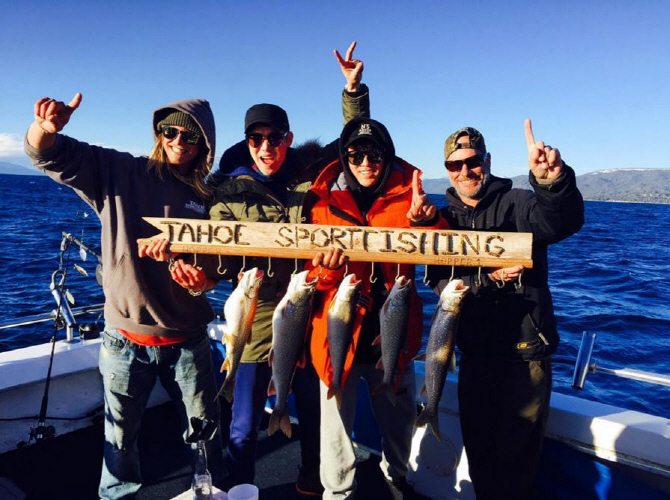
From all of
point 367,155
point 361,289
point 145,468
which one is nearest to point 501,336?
point 361,289

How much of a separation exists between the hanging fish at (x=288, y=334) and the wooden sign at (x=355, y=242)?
0.26 m

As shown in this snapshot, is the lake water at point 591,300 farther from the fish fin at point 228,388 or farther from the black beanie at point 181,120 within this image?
the fish fin at point 228,388

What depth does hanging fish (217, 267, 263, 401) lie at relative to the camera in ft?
11.3

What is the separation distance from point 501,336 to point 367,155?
177cm

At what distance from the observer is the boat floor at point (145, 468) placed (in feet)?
15.8

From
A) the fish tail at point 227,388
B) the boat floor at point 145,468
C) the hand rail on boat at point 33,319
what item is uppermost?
the hand rail on boat at point 33,319

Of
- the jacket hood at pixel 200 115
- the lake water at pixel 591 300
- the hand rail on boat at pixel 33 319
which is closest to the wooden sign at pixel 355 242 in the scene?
the jacket hood at pixel 200 115

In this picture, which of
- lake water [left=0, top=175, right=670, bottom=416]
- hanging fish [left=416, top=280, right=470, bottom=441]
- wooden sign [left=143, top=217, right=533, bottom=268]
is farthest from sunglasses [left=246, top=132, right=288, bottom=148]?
lake water [left=0, top=175, right=670, bottom=416]

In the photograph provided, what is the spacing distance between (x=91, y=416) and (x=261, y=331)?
3.25 meters

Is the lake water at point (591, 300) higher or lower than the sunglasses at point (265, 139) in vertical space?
lower

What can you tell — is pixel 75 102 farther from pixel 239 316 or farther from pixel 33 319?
pixel 33 319

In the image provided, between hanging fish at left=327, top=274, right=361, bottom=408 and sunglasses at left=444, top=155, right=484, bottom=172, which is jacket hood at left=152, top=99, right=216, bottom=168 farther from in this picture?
sunglasses at left=444, top=155, right=484, bottom=172

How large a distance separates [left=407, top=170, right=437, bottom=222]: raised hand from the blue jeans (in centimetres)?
209

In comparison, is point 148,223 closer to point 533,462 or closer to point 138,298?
point 138,298
